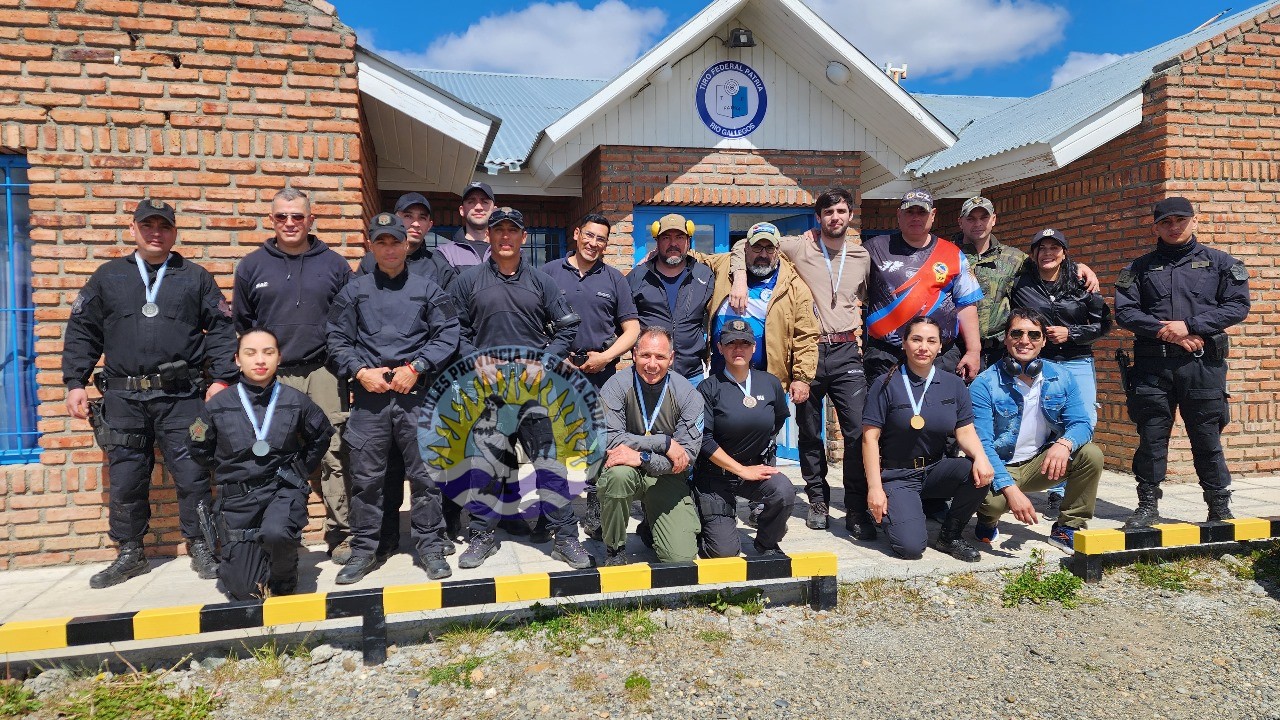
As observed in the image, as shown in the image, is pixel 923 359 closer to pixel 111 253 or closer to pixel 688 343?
pixel 688 343

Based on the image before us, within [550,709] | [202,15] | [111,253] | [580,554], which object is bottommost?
[550,709]

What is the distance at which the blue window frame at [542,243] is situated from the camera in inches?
324

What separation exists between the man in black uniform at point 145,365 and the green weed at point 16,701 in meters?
1.20

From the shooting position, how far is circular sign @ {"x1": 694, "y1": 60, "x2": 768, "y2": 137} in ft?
23.5

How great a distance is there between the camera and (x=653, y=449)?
13.2 feet

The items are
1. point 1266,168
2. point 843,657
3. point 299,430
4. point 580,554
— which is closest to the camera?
point 843,657

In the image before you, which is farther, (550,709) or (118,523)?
(118,523)

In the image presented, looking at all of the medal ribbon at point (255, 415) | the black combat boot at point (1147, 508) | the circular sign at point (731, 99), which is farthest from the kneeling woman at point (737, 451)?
the circular sign at point (731, 99)

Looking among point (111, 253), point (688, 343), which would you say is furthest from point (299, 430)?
point (688, 343)

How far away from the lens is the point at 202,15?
15.6 feet

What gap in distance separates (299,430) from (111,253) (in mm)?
2020

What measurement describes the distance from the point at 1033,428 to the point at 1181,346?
1.12m

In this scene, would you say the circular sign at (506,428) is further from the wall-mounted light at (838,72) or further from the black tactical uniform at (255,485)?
the wall-mounted light at (838,72)

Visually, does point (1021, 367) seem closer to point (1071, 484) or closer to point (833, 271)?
point (1071, 484)
